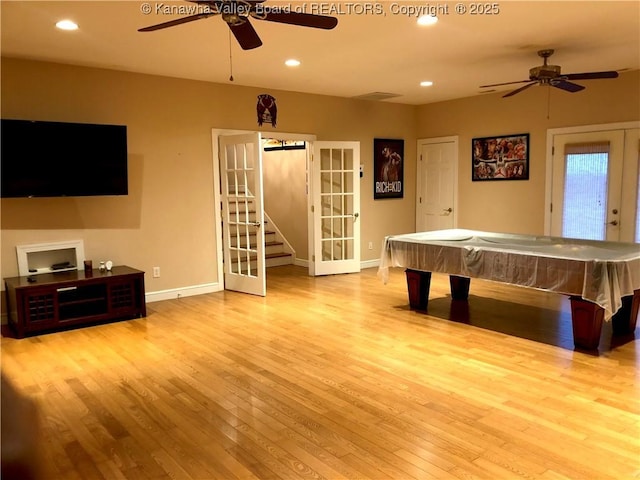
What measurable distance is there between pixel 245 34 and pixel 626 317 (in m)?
3.82

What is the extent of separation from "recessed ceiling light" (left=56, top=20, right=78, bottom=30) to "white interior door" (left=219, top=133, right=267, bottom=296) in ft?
7.48

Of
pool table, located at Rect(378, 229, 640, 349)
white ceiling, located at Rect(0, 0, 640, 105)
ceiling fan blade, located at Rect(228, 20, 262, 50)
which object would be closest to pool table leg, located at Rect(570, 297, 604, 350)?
pool table, located at Rect(378, 229, 640, 349)

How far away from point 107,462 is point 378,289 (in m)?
4.19

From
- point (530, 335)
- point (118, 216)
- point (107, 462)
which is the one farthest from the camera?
point (118, 216)

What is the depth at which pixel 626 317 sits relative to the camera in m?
4.27

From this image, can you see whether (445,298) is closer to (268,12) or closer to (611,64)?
(611,64)

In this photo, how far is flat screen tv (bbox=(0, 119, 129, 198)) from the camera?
4531 mm

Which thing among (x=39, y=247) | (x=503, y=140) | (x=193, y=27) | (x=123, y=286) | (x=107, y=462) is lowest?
(x=107, y=462)

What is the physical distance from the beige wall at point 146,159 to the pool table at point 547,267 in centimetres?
→ 242

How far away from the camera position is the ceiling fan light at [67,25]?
12.0ft

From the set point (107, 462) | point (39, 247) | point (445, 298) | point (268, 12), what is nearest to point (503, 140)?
point (445, 298)

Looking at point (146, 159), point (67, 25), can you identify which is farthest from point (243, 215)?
point (67, 25)

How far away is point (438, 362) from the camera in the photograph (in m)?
3.74

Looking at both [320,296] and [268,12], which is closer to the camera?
[268,12]
